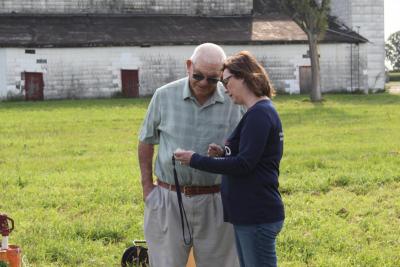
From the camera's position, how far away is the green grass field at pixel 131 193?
694 centimetres

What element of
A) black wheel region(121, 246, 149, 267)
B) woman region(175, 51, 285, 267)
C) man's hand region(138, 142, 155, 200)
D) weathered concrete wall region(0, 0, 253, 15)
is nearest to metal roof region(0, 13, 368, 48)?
weathered concrete wall region(0, 0, 253, 15)

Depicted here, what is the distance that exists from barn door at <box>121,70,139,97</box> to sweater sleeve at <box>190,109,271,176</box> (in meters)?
32.0

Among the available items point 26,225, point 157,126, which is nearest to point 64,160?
point 26,225

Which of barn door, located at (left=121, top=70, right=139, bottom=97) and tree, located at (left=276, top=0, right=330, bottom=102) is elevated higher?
tree, located at (left=276, top=0, right=330, bottom=102)

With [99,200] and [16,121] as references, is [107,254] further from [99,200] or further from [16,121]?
[16,121]

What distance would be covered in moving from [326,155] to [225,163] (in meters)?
9.17

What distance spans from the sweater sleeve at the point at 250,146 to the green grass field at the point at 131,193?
2.50 metres

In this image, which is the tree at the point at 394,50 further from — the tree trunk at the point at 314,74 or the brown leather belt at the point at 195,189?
the brown leather belt at the point at 195,189

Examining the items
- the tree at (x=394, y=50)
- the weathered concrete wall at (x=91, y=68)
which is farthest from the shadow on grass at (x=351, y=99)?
the tree at (x=394, y=50)

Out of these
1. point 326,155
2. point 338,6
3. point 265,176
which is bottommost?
point 326,155

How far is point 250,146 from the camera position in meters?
4.27

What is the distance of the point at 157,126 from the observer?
16.3ft

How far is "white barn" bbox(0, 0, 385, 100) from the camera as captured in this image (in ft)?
114

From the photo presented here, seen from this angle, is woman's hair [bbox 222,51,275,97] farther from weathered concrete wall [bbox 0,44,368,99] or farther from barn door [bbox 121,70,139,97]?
barn door [bbox 121,70,139,97]
